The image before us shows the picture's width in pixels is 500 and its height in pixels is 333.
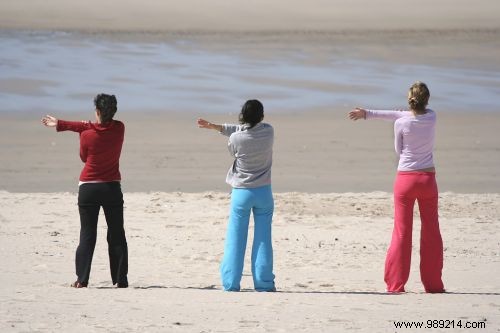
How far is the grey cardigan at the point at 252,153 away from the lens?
8.54m

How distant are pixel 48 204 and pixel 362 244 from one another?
3.78 metres

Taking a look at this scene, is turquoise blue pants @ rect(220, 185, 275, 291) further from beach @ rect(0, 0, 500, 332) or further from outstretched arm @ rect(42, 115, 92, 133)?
outstretched arm @ rect(42, 115, 92, 133)

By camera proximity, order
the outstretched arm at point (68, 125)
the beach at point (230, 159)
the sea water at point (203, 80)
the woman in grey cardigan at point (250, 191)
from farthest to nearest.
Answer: the sea water at point (203, 80) → the woman in grey cardigan at point (250, 191) → the outstretched arm at point (68, 125) → the beach at point (230, 159)

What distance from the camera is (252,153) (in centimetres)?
855

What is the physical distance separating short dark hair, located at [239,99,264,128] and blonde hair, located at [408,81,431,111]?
3.60ft

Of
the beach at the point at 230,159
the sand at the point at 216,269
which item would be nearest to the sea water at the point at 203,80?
the beach at the point at 230,159

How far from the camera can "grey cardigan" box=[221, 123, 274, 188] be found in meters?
8.54

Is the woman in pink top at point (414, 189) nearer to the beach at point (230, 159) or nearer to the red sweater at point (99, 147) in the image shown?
the beach at point (230, 159)

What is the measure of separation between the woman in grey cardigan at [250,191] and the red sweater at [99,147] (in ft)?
2.14

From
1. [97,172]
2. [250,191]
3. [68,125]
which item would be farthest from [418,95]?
[68,125]

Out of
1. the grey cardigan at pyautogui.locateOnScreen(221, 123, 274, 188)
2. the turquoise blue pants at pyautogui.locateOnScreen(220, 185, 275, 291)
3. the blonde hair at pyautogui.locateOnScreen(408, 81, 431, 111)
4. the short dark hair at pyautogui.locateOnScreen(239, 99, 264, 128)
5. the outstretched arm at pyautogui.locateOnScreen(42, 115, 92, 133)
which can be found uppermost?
the blonde hair at pyautogui.locateOnScreen(408, 81, 431, 111)

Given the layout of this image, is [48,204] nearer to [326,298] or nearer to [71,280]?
[71,280]

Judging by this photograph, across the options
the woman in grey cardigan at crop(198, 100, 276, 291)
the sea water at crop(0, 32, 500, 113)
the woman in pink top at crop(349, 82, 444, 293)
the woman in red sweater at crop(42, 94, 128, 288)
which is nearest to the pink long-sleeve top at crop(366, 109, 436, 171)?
the woman in pink top at crop(349, 82, 444, 293)

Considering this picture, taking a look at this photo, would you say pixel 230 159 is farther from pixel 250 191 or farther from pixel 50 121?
pixel 50 121
